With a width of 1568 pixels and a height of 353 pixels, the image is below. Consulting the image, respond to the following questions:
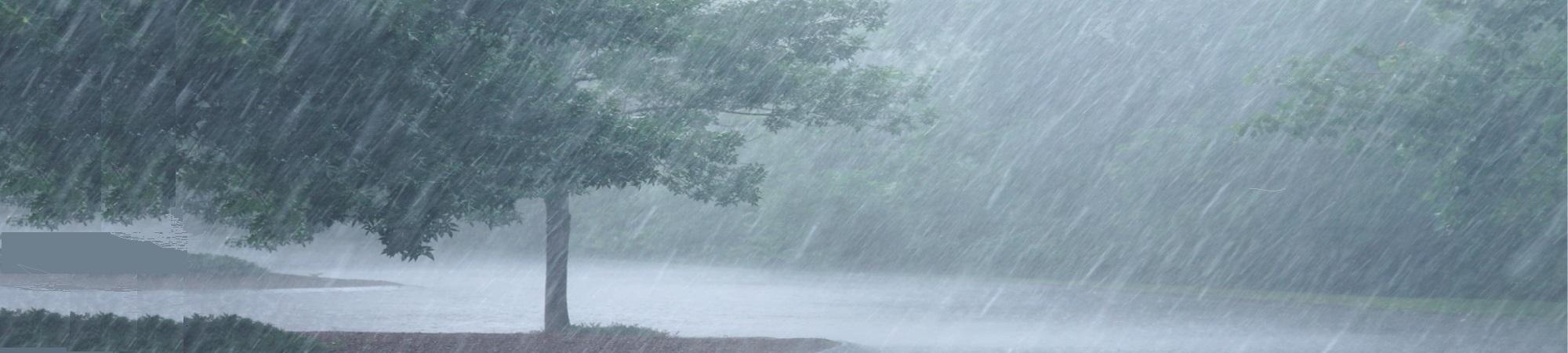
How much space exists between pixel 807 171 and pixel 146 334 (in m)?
32.2

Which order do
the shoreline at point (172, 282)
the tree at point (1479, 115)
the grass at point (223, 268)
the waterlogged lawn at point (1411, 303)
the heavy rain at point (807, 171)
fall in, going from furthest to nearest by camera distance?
1. the grass at point (223, 268)
2. the shoreline at point (172, 282)
3. the waterlogged lawn at point (1411, 303)
4. the tree at point (1479, 115)
5. the heavy rain at point (807, 171)

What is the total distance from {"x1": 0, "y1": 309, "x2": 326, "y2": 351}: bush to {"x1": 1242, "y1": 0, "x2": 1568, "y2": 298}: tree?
15.4 meters

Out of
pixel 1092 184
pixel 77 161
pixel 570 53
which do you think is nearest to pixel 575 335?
pixel 570 53

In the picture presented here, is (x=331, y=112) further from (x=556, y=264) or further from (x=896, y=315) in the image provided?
(x=896, y=315)

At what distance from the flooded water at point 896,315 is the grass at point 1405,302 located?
828 millimetres

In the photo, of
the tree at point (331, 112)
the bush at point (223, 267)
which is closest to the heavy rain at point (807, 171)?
the tree at point (331, 112)

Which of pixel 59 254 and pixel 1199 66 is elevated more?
pixel 1199 66

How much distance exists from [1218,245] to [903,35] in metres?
13.8

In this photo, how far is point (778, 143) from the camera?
44.5 meters

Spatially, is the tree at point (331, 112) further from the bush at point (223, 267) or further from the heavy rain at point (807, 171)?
the bush at point (223, 267)

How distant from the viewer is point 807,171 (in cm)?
4253

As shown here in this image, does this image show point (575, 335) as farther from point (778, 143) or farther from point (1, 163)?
point (778, 143)

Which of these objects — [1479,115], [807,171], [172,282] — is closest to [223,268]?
[172,282]

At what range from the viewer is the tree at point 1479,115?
18188mm
